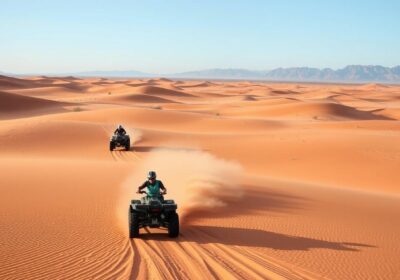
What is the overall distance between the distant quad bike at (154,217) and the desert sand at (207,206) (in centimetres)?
23

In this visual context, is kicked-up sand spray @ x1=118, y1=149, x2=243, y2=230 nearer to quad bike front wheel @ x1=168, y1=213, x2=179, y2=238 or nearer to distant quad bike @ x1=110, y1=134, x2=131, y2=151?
quad bike front wheel @ x1=168, y1=213, x2=179, y2=238

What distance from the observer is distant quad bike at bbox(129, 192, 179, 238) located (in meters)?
9.77

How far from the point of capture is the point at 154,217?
991 cm

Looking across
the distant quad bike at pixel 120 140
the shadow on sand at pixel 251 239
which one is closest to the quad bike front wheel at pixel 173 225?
the shadow on sand at pixel 251 239

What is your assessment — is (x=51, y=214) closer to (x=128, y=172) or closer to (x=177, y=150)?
(x=128, y=172)

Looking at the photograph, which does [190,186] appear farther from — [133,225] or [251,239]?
[133,225]

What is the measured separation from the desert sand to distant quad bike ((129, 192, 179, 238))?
0.74 ft

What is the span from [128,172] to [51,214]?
7.04 metres

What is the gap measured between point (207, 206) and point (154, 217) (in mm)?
3263

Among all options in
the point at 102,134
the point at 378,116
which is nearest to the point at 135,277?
the point at 102,134

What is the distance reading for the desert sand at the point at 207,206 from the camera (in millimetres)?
8367

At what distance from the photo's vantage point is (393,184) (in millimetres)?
20656

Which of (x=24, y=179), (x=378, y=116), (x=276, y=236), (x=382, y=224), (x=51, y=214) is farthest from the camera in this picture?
(x=378, y=116)

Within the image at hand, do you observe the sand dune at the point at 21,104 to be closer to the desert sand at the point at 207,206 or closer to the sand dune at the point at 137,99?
the sand dune at the point at 137,99
